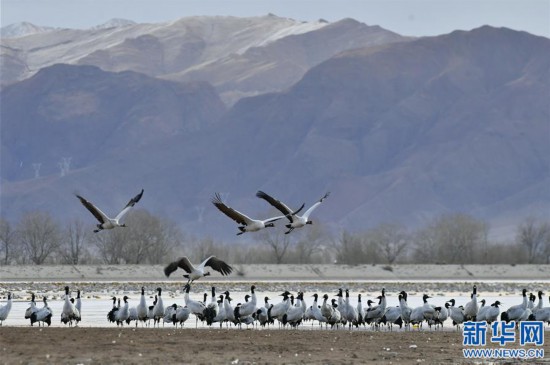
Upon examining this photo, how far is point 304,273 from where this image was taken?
94875 millimetres

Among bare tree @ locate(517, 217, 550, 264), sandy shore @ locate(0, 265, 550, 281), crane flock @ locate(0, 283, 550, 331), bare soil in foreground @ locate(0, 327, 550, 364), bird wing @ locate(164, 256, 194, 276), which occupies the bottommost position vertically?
bare soil in foreground @ locate(0, 327, 550, 364)

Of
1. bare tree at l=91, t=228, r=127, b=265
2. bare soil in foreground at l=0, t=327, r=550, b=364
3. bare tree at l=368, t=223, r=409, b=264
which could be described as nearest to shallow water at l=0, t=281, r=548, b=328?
bare soil in foreground at l=0, t=327, r=550, b=364

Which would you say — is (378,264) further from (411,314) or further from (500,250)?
(411,314)

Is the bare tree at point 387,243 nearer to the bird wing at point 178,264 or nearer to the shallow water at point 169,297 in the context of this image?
the shallow water at point 169,297

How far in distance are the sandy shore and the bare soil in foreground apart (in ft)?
161

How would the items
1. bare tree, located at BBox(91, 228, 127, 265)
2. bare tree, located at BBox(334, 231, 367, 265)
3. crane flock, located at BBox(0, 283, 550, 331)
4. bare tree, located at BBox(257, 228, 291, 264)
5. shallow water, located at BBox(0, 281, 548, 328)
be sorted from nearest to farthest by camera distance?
crane flock, located at BBox(0, 283, 550, 331) < shallow water, located at BBox(0, 281, 548, 328) < bare tree, located at BBox(91, 228, 127, 265) < bare tree, located at BBox(334, 231, 367, 265) < bare tree, located at BBox(257, 228, 291, 264)

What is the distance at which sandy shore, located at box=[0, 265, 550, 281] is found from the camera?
8725 centimetres

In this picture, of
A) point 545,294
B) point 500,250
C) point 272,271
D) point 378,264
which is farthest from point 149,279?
point 500,250

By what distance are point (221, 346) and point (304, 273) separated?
66244mm

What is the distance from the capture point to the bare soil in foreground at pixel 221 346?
85.5 ft

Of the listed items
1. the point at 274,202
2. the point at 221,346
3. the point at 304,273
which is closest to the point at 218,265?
the point at 274,202

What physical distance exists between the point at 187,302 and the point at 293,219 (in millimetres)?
4065

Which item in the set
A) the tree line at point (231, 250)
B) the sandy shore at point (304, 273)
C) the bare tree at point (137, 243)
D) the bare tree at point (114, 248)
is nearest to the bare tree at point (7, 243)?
the tree line at point (231, 250)

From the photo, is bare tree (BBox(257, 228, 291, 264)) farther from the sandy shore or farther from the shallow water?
the shallow water
